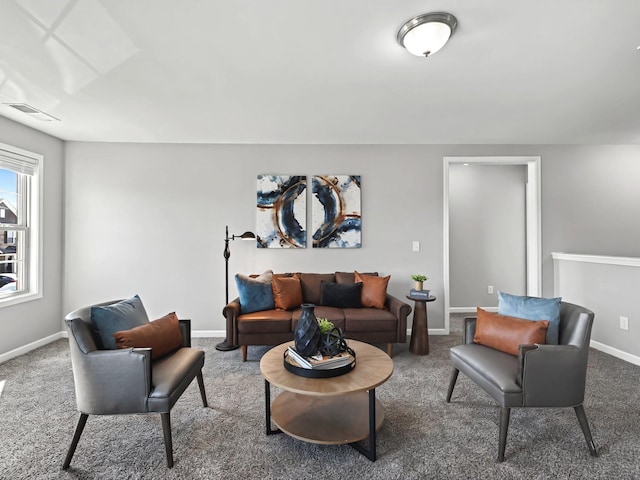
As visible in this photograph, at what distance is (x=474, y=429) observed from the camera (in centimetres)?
209

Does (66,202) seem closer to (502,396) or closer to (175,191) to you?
(175,191)

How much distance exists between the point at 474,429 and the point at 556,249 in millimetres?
3159

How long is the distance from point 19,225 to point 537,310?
5.18 meters

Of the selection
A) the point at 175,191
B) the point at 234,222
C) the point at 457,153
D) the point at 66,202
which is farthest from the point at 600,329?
the point at 66,202

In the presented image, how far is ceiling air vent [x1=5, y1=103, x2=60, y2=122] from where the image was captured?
9.71 ft

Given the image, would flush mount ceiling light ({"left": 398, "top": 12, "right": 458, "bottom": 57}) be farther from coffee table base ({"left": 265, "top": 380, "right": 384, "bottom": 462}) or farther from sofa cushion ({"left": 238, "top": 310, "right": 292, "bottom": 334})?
sofa cushion ({"left": 238, "top": 310, "right": 292, "bottom": 334})

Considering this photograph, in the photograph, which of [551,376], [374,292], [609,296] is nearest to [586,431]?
[551,376]

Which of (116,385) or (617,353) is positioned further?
(617,353)

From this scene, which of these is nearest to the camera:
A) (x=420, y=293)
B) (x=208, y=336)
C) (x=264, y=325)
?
(x=264, y=325)

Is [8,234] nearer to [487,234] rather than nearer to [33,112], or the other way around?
[33,112]

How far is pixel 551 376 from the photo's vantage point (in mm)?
1846

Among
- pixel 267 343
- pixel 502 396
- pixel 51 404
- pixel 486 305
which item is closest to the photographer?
pixel 502 396

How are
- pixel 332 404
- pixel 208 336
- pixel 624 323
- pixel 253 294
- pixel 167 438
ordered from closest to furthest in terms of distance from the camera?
pixel 167 438
pixel 332 404
pixel 624 323
pixel 253 294
pixel 208 336

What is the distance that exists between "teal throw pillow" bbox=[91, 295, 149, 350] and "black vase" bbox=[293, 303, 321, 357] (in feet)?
3.71
